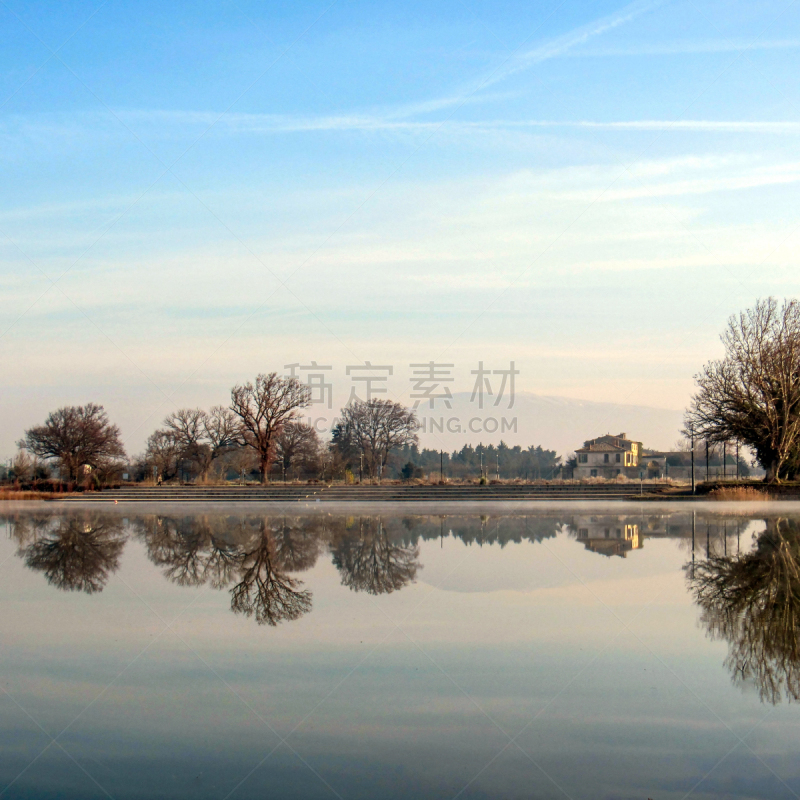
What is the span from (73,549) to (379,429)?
60.1 metres

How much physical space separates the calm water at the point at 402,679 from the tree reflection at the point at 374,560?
112mm

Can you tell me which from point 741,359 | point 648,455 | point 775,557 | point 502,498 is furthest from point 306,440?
point 775,557

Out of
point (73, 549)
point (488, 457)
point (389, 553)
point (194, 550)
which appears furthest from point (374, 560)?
point (488, 457)

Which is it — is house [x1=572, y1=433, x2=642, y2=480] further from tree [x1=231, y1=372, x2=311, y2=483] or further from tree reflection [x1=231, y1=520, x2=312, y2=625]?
tree reflection [x1=231, y1=520, x2=312, y2=625]

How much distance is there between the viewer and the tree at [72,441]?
203 feet

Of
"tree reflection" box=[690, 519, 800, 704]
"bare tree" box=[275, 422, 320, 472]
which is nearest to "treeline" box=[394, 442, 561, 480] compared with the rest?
"bare tree" box=[275, 422, 320, 472]

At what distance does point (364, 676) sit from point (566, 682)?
1.56m

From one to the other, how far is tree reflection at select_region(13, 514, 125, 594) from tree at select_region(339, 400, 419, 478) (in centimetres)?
4999

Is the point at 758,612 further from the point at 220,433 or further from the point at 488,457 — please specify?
the point at 488,457

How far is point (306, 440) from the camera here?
75.0 metres

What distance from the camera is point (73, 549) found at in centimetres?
1608

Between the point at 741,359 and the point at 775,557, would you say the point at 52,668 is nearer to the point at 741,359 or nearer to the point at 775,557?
the point at 775,557

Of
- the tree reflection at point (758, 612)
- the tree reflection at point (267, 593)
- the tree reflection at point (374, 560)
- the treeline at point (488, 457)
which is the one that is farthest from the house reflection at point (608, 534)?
the treeline at point (488, 457)

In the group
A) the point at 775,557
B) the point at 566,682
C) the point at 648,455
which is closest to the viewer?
the point at 566,682
